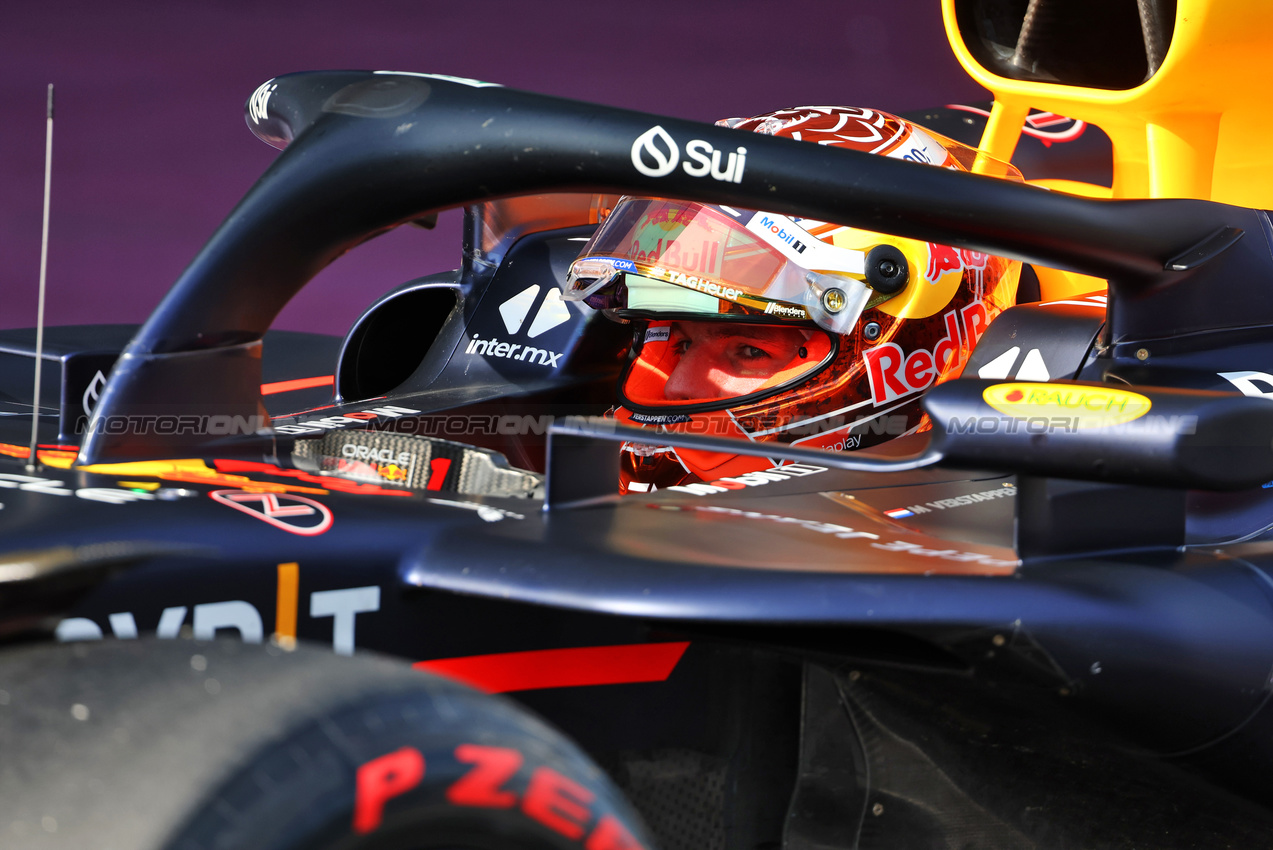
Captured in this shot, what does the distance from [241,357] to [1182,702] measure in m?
0.80

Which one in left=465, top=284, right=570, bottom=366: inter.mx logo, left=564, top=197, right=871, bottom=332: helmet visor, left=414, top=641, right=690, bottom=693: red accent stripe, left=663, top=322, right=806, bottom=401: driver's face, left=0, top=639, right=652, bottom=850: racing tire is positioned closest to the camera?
left=0, top=639, right=652, bottom=850: racing tire

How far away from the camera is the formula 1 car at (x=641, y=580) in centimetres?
55

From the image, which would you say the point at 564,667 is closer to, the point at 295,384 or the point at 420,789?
the point at 420,789

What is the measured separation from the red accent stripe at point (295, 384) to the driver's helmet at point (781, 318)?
813 mm

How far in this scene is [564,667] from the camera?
83cm

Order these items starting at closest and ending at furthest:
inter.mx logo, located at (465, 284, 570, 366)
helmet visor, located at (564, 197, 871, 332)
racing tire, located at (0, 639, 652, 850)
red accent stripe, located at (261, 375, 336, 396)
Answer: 1. racing tire, located at (0, 639, 652, 850)
2. helmet visor, located at (564, 197, 871, 332)
3. inter.mx logo, located at (465, 284, 570, 366)
4. red accent stripe, located at (261, 375, 336, 396)

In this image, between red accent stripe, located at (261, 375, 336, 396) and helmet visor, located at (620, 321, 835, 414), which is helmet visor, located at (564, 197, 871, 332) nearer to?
helmet visor, located at (620, 321, 835, 414)

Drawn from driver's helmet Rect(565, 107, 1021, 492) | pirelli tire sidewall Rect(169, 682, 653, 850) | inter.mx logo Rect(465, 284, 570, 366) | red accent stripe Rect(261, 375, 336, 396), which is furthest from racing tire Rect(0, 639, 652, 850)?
red accent stripe Rect(261, 375, 336, 396)

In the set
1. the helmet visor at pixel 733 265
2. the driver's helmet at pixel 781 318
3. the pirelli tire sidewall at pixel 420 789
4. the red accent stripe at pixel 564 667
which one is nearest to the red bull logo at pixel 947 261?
the driver's helmet at pixel 781 318

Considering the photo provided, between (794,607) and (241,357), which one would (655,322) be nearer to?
(241,357)

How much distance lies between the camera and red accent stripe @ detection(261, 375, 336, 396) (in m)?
2.12

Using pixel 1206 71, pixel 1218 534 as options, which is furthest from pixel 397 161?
pixel 1206 71

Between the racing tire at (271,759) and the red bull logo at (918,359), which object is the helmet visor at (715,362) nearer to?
the red bull logo at (918,359)

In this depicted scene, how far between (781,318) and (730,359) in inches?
5.6
